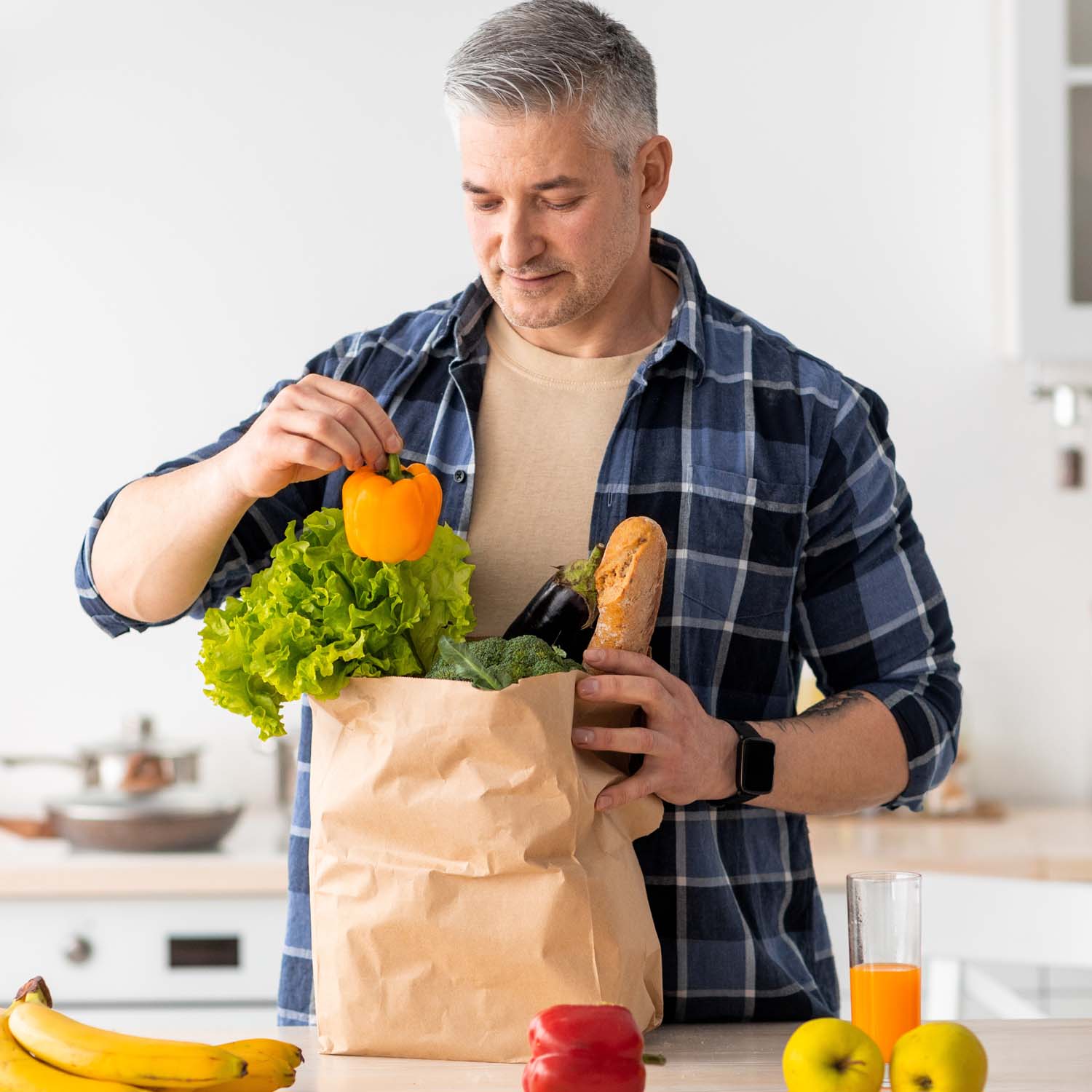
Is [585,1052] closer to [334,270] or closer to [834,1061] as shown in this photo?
[834,1061]

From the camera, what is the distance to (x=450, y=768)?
959 mm

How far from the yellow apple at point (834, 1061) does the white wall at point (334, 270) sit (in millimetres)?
1737

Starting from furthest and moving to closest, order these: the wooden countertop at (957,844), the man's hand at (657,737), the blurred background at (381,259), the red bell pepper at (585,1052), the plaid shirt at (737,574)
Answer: the blurred background at (381,259) < the wooden countertop at (957,844) < the plaid shirt at (737,574) < the man's hand at (657,737) < the red bell pepper at (585,1052)

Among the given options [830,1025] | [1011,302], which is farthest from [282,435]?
[1011,302]

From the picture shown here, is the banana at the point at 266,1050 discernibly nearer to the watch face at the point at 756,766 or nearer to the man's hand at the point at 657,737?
the man's hand at the point at 657,737

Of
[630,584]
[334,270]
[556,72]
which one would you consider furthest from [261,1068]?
[334,270]

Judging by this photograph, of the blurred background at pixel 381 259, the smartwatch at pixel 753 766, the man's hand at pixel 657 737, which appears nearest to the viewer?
the man's hand at pixel 657 737

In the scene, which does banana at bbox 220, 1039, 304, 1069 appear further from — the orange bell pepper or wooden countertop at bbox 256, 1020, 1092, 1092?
the orange bell pepper

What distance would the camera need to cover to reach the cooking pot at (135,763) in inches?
88.4

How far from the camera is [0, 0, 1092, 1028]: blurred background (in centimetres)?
255

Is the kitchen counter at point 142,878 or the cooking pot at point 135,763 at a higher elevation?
the cooking pot at point 135,763

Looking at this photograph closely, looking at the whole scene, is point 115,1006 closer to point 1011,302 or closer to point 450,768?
point 450,768

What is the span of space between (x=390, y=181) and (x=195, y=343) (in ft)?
1.51

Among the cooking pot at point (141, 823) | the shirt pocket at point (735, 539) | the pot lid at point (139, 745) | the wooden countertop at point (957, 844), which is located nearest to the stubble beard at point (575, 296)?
the shirt pocket at point (735, 539)
